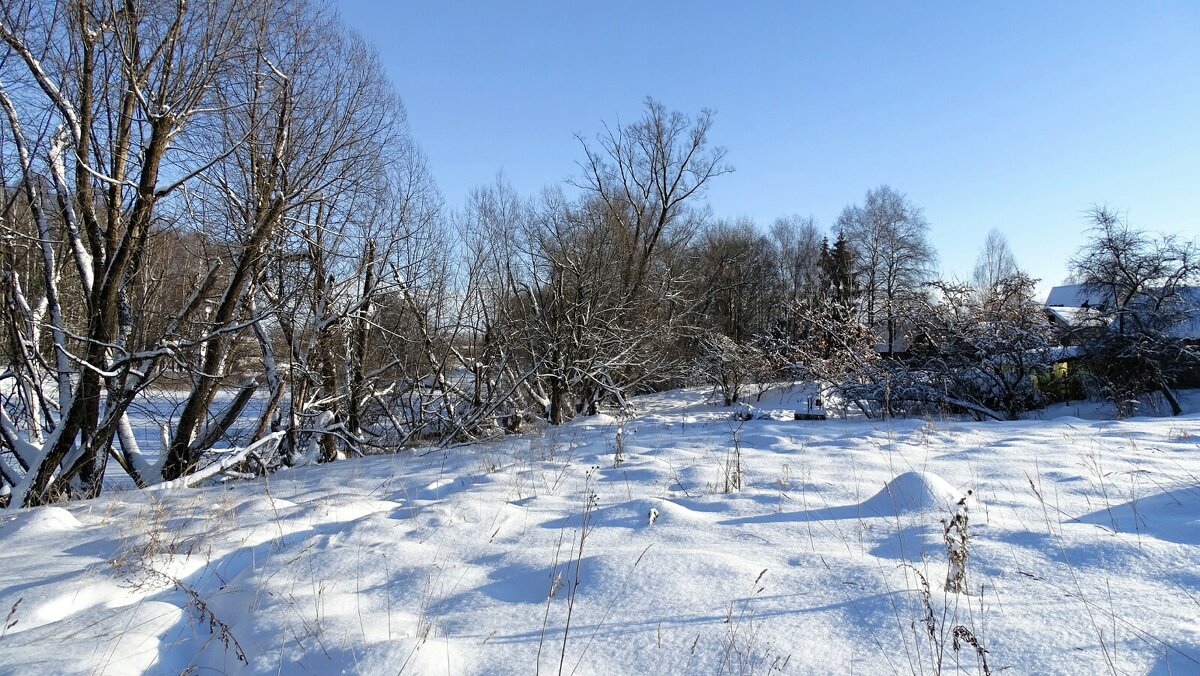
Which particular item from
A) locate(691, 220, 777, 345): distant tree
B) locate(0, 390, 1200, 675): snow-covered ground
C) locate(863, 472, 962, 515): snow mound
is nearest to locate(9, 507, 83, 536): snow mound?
locate(0, 390, 1200, 675): snow-covered ground

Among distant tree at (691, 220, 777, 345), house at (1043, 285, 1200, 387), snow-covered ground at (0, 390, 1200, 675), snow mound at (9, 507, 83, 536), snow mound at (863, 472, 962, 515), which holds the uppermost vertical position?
distant tree at (691, 220, 777, 345)

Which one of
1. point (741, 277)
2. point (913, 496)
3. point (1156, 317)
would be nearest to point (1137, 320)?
point (1156, 317)

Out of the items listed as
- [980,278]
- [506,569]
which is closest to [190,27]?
[506,569]

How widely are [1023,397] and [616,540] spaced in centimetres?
1116

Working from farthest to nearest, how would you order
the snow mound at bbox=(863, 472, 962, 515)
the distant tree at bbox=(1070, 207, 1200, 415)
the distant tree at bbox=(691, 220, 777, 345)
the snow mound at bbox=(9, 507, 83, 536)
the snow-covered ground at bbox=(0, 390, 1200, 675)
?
the distant tree at bbox=(691, 220, 777, 345) < the distant tree at bbox=(1070, 207, 1200, 415) < the snow mound at bbox=(9, 507, 83, 536) < the snow mound at bbox=(863, 472, 962, 515) < the snow-covered ground at bbox=(0, 390, 1200, 675)

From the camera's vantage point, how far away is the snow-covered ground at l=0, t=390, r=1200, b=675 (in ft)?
6.39

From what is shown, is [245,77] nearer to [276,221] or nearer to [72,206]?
[276,221]

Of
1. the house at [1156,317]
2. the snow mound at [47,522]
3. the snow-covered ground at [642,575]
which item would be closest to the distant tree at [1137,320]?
the house at [1156,317]

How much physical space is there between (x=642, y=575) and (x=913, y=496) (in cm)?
181

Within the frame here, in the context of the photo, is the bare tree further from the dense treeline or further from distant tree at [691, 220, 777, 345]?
distant tree at [691, 220, 777, 345]

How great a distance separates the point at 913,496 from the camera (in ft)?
11.1

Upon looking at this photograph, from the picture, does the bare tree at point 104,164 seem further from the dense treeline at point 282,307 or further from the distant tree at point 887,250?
the distant tree at point 887,250

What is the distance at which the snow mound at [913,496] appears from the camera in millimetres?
3301

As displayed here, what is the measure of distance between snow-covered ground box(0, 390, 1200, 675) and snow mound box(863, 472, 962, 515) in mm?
13
